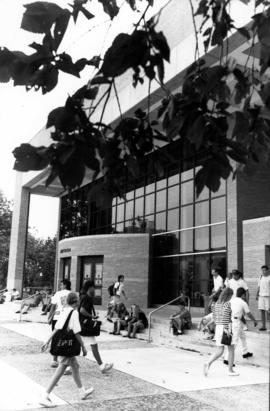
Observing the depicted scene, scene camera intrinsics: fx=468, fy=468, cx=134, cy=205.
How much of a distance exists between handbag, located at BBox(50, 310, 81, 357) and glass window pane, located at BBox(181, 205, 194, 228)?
49.2 ft

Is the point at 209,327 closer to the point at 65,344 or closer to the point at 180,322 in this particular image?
the point at 180,322

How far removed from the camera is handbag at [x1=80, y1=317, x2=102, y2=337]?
28.0 feet

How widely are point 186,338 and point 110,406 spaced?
22.5 ft

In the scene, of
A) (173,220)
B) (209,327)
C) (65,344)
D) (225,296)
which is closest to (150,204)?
(173,220)

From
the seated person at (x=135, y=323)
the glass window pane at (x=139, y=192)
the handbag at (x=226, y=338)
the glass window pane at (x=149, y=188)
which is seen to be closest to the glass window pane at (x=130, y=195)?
the glass window pane at (x=139, y=192)

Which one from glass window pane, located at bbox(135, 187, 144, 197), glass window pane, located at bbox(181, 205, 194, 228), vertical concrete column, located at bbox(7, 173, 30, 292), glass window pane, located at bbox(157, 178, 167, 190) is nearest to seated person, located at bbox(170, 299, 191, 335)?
glass window pane, located at bbox(181, 205, 194, 228)

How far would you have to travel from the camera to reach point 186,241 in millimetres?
21828

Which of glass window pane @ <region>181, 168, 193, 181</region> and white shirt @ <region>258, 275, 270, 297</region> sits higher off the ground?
glass window pane @ <region>181, 168, 193, 181</region>

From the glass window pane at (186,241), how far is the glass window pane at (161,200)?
2256 mm

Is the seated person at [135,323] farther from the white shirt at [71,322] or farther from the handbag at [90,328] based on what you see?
the white shirt at [71,322]

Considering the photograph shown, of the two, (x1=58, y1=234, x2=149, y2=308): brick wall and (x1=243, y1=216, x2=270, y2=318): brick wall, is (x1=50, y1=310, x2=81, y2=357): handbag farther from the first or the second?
(x1=58, y1=234, x2=149, y2=308): brick wall

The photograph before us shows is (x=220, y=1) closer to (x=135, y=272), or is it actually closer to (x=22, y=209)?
(x=135, y=272)

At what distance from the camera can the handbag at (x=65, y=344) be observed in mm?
6816

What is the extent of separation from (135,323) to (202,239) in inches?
264
